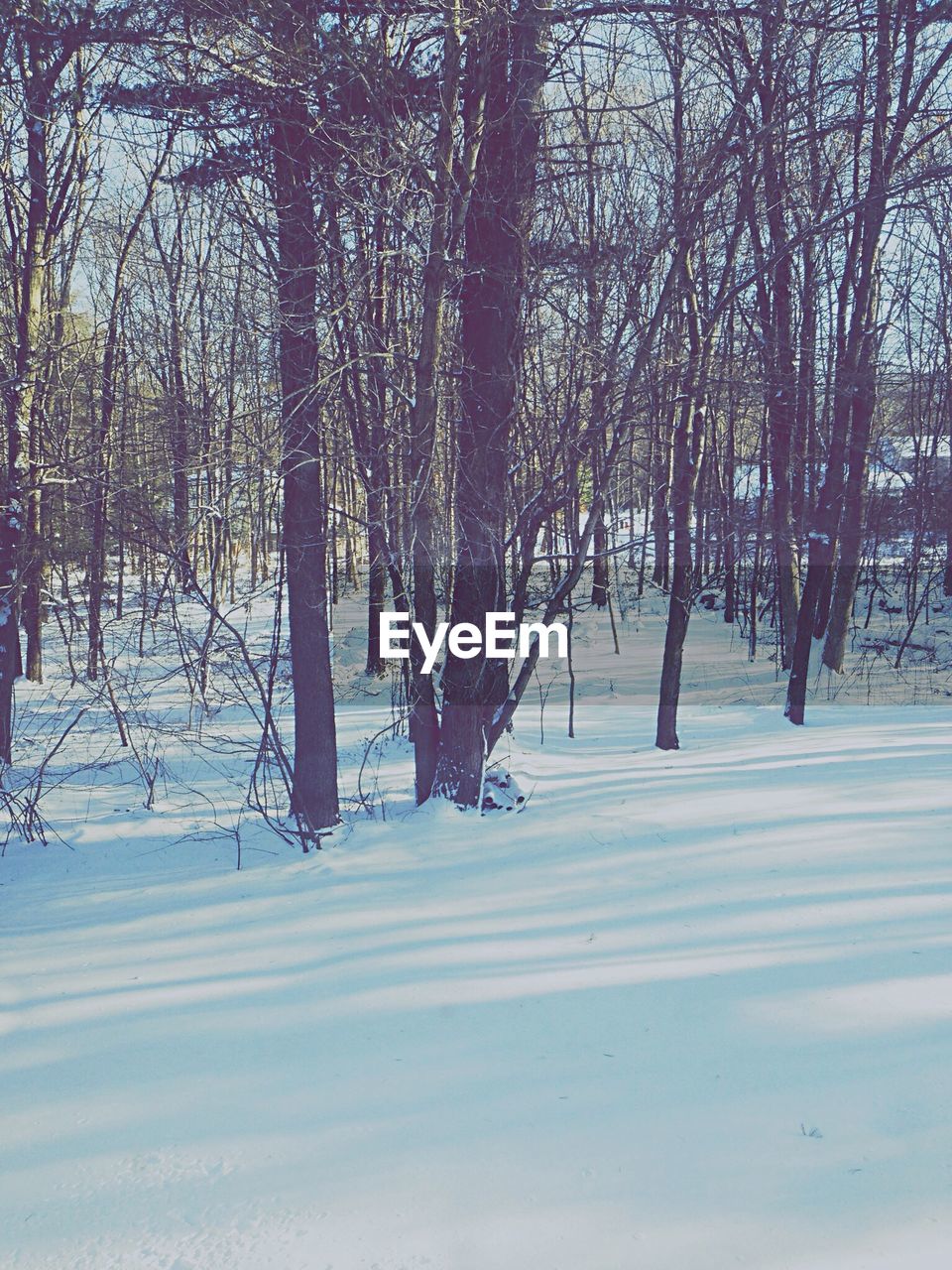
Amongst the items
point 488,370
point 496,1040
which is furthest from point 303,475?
point 496,1040

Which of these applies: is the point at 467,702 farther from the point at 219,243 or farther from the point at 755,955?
the point at 219,243

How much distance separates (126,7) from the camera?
760 cm

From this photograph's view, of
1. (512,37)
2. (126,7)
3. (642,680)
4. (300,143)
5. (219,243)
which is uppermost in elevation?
(126,7)

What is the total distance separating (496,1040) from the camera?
3.76 meters

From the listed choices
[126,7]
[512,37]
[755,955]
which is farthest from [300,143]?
[755,955]

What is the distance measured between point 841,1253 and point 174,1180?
199 centimetres

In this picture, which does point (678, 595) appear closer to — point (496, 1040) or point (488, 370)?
point (488, 370)

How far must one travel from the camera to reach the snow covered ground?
276 cm

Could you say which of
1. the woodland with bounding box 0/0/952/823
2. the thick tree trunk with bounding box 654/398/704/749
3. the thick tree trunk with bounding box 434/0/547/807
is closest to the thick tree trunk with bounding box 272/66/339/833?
the woodland with bounding box 0/0/952/823

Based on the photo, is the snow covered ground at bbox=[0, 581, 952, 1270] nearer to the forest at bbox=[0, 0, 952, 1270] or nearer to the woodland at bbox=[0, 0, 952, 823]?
the forest at bbox=[0, 0, 952, 1270]

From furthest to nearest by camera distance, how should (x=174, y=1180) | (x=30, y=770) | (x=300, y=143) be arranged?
(x=30, y=770) → (x=300, y=143) → (x=174, y=1180)

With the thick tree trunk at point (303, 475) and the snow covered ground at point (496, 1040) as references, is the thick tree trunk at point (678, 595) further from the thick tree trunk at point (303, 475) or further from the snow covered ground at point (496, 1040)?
the thick tree trunk at point (303, 475)

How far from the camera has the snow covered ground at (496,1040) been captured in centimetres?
276

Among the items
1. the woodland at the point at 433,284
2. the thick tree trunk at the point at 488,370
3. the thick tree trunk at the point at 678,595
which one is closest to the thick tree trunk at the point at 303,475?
the woodland at the point at 433,284
